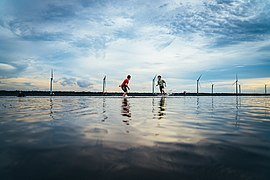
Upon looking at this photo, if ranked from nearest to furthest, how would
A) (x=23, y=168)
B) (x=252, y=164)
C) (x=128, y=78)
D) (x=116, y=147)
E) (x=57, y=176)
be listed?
(x=57, y=176)
(x=23, y=168)
(x=252, y=164)
(x=116, y=147)
(x=128, y=78)

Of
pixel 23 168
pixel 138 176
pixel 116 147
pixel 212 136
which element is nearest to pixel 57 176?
pixel 23 168

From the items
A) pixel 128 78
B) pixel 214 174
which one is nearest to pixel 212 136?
pixel 214 174

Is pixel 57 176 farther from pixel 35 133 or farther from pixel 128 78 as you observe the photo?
pixel 128 78

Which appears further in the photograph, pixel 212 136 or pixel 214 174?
pixel 212 136

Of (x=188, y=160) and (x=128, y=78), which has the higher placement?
(x=128, y=78)

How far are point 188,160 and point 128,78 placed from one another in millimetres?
18799

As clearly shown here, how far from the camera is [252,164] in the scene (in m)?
1.85

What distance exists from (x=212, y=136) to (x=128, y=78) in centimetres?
1781

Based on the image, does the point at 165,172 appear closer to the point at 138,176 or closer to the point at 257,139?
the point at 138,176

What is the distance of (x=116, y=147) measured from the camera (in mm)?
2395

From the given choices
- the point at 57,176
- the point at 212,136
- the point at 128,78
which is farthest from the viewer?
the point at 128,78

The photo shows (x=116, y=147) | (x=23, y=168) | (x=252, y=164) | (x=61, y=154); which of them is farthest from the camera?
(x=116, y=147)

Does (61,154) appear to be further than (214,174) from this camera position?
Yes

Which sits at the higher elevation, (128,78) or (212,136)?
(128,78)
